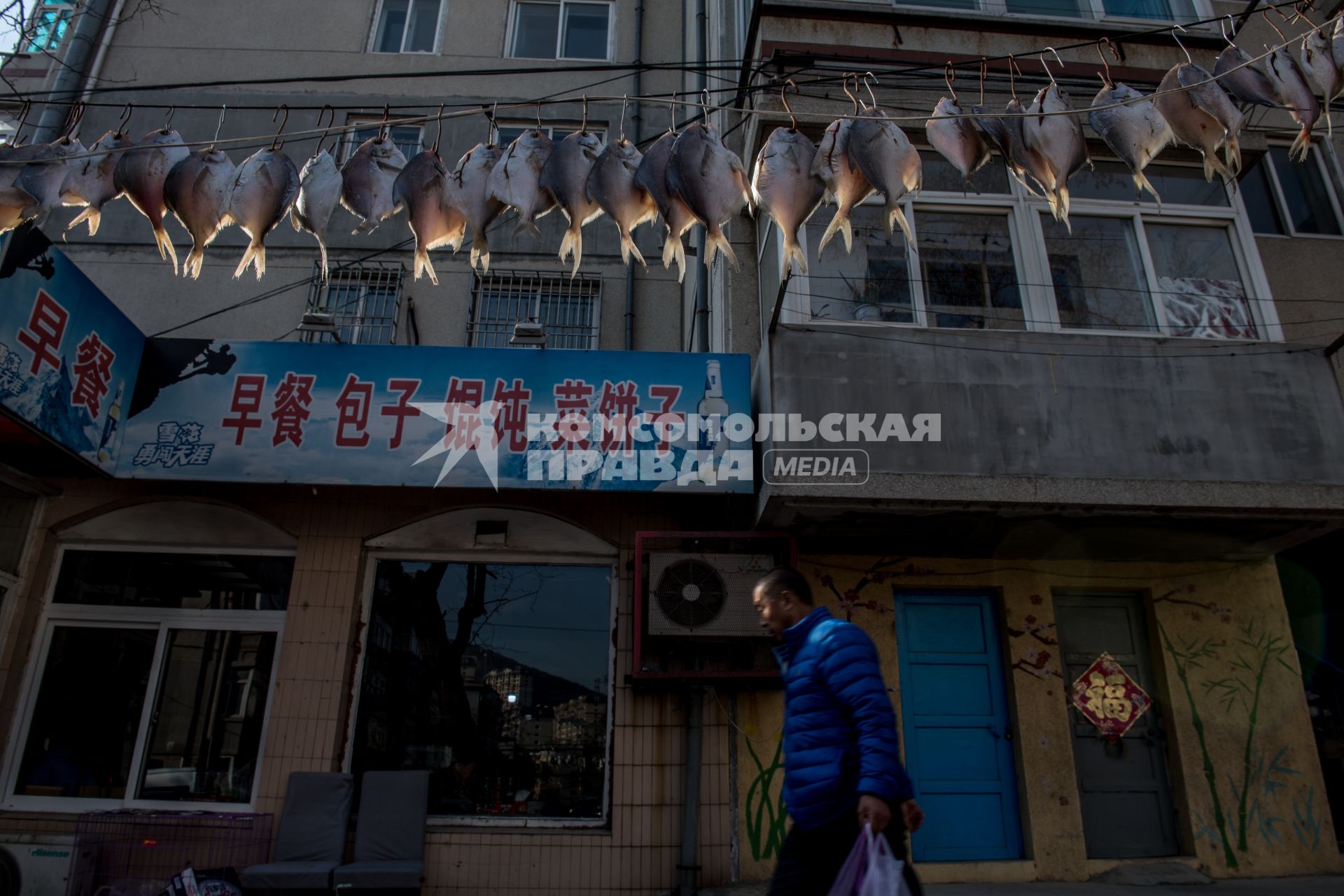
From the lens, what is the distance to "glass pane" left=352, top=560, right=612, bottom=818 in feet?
23.4

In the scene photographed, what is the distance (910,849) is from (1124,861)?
1877mm

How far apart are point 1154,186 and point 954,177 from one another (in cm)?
188

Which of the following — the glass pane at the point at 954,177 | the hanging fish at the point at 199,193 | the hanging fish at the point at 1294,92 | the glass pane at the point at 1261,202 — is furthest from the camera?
the glass pane at the point at 1261,202

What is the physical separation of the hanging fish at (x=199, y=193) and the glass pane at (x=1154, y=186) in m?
6.74

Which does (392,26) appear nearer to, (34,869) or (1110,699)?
(34,869)

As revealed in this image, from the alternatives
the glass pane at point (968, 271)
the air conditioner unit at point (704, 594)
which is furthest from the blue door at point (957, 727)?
the glass pane at point (968, 271)

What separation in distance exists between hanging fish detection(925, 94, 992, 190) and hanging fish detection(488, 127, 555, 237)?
2.19 metres

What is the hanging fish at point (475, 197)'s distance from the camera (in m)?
4.40

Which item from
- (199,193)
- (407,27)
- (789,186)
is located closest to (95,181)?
(199,193)

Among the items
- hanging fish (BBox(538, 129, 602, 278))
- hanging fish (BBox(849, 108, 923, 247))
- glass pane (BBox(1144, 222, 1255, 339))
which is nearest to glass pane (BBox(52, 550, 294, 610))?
hanging fish (BBox(538, 129, 602, 278))

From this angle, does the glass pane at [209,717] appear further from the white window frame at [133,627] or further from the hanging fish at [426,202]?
the hanging fish at [426,202]

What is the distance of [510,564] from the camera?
7699 millimetres

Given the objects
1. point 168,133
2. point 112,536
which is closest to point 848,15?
point 168,133

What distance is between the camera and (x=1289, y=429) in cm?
649
